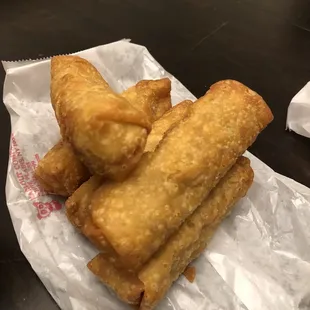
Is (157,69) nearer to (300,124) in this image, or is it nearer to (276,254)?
(300,124)

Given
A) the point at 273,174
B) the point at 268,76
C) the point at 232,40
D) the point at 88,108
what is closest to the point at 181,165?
the point at 88,108

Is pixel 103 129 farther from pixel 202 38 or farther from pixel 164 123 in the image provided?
pixel 202 38

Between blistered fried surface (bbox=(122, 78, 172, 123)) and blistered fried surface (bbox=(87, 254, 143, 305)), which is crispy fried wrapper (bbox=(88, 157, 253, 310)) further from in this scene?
blistered fried surface (bbox=(122, 78, 172, 123))

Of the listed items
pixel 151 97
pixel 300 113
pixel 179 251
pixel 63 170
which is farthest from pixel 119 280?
pixel 300 113

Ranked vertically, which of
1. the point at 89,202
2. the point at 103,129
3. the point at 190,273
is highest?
the point at 103,129

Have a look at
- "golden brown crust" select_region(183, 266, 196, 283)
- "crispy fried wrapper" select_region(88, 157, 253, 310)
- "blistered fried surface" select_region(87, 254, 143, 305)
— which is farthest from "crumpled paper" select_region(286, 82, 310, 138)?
"blistered fried surface" select_region(87, 254, 143, 305)

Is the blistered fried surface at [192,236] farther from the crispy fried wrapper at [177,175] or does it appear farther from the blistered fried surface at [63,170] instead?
the blistered fried surface at [63,170]
